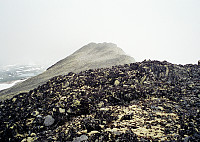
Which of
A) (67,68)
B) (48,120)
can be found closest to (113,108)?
(48,120)

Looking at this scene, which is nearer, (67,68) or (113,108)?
(113,108)

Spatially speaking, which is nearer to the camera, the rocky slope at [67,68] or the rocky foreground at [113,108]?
the rocky foreground at [113,108]

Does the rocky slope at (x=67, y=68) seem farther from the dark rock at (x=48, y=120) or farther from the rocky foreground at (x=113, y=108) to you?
the dark rock at (x=48, y=120)

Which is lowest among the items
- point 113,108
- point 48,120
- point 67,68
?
point 48,120

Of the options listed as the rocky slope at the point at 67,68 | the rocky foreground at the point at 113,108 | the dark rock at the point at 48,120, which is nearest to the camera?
the rocky foreground at the point at 113,108

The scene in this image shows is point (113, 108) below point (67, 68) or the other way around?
below

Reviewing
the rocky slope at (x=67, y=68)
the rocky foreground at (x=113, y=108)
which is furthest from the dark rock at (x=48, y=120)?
the rocky slope at (x=67, y=68)

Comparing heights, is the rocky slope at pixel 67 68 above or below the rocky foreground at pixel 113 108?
above

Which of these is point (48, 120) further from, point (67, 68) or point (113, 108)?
point (67, 68)

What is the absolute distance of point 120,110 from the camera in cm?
494

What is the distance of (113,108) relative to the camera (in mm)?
5172

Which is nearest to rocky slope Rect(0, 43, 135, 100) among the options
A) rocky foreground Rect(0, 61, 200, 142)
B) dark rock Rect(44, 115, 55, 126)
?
rocky foreground Rect(0, 61, 200, 142)

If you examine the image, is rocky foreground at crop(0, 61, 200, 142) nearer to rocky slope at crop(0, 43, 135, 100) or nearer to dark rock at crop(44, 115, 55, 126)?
dark rock at crop(44, 115, 55, 126)

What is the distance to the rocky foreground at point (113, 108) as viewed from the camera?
359cm
